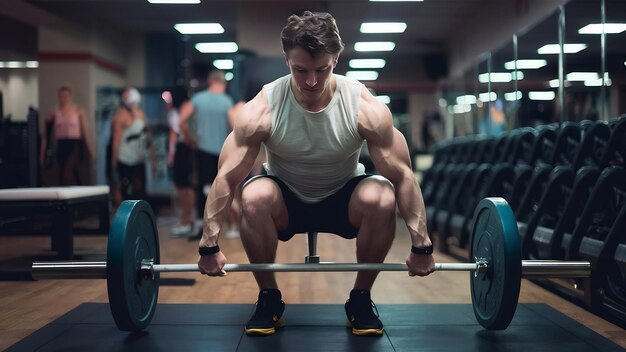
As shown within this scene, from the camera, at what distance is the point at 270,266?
1.86m

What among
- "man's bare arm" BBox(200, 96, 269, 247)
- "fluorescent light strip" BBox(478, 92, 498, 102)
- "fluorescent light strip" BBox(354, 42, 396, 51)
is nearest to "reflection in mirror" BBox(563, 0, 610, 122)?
"fluorescent light strip" BBox(478, 92, 498, 102)

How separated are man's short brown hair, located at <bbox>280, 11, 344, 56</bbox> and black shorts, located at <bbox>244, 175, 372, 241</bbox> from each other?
1.43 ft

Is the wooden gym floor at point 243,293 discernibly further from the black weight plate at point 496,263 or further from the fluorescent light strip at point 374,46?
the fluorescent light strip at point 374,46

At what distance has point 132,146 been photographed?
544 centimetres

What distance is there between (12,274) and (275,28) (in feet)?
16.5

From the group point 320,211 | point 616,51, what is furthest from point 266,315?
point 616,51

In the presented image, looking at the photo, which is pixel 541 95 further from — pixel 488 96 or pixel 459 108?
pixel 459 108

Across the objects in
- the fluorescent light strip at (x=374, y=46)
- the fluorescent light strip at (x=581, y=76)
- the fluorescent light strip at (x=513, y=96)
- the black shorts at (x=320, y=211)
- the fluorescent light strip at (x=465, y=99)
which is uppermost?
the fluorescent light strip at (x=374, y=46)

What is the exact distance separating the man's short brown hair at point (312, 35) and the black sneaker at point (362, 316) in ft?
2.44

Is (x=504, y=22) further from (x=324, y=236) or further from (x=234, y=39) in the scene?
(x=234, y=39)

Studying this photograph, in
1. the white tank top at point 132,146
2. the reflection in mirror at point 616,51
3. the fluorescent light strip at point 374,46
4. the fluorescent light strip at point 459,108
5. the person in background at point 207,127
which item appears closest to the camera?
the reflection in mirror at point 616,51

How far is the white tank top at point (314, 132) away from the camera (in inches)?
75.1

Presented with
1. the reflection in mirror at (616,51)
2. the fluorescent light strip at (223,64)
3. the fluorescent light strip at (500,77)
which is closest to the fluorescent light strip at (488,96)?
the fluorescent light strip at (500,77)

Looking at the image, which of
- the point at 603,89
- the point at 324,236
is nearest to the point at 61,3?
the point at 324,236
